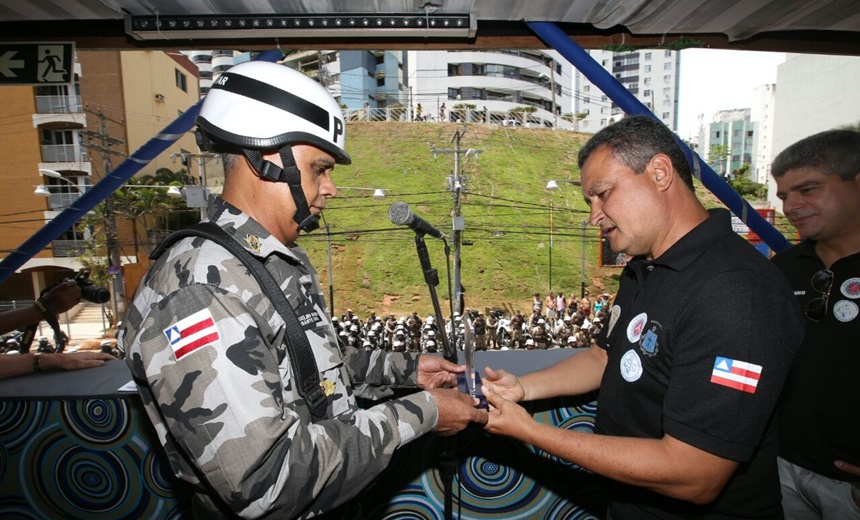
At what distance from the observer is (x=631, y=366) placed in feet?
5.44

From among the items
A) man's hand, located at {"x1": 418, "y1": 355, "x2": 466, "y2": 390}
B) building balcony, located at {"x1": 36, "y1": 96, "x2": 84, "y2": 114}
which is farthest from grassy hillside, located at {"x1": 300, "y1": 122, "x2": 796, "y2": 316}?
man's hand, located at {"x1": 418, "y1": 355, "x2": 466, "y2": 390}

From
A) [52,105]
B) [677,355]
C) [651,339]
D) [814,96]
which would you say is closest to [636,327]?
[651,339]

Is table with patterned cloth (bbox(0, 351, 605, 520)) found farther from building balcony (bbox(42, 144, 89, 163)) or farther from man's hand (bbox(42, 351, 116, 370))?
building balcony (bbox(42, 144, 89, 163))

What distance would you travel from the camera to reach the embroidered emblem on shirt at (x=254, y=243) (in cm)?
156

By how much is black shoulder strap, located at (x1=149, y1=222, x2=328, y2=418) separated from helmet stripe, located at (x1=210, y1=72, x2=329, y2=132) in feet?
1.53

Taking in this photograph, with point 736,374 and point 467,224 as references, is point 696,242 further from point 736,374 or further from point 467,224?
point 467,224

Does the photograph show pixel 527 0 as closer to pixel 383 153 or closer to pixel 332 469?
pixel 332 469

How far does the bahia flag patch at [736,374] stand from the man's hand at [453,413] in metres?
0.79

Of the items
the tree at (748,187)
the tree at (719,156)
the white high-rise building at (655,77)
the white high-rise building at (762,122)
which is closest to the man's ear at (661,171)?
the tree at (748,187)

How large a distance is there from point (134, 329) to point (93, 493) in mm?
1527

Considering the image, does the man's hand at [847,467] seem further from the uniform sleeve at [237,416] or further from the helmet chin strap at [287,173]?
the helmet chin strap at [287,173]

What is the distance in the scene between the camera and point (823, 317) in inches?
89.2

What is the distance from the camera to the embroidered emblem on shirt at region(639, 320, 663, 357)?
5.13 ft

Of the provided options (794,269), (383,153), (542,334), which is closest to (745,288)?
(794,269)
